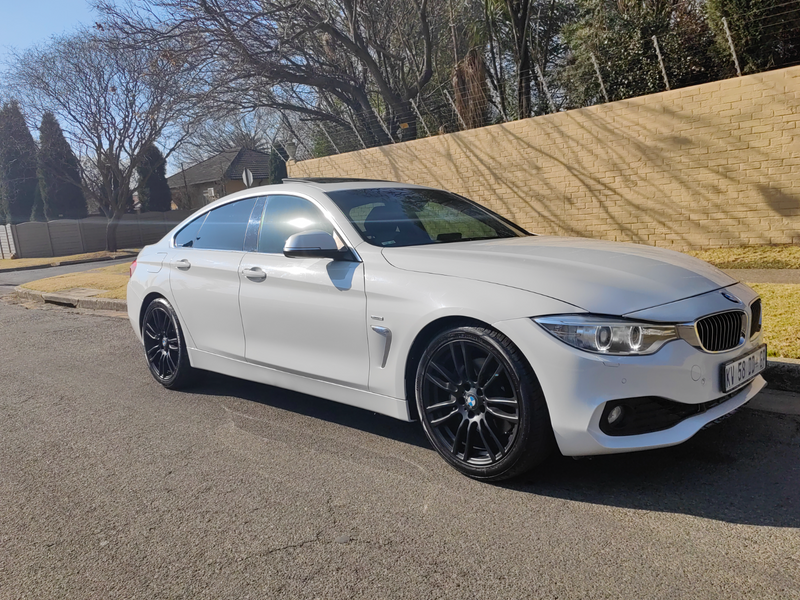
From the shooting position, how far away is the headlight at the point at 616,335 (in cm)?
287

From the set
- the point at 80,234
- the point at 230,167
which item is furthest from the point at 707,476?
the point at 230,167

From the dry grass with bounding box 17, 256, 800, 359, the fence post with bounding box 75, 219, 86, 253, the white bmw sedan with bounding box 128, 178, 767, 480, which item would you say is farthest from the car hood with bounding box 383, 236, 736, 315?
the fence post with bounding box 75, 219, 86, 253

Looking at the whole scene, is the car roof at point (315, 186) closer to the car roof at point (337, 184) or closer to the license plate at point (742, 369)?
the car roof at point (337, 184)

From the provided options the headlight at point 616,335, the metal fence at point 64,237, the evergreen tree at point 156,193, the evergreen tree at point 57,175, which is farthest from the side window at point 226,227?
the evergreen tree at point 156,193

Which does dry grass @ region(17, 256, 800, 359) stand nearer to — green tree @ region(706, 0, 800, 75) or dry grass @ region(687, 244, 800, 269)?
dry grass @ region(687, 244, 800, 269)

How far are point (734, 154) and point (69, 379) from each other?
8.92 m

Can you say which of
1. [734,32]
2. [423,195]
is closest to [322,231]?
[423,195]

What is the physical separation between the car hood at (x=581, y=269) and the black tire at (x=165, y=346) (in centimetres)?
227

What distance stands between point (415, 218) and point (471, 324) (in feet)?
4.37

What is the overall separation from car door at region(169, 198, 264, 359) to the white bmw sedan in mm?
18

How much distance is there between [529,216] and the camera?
40.8ft

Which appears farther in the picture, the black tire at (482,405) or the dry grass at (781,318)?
the dry grass at (781,318)

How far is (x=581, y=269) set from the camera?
322 centimetres

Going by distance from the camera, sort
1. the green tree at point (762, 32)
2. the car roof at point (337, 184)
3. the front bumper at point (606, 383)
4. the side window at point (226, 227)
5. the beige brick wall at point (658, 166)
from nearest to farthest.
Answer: the front bumper at point (606, 383)
the car roof at point (337, 184)
the side window at point (226, 227)
the beige brick wall at point (658, 166)
the green tree at point (762, 32)
